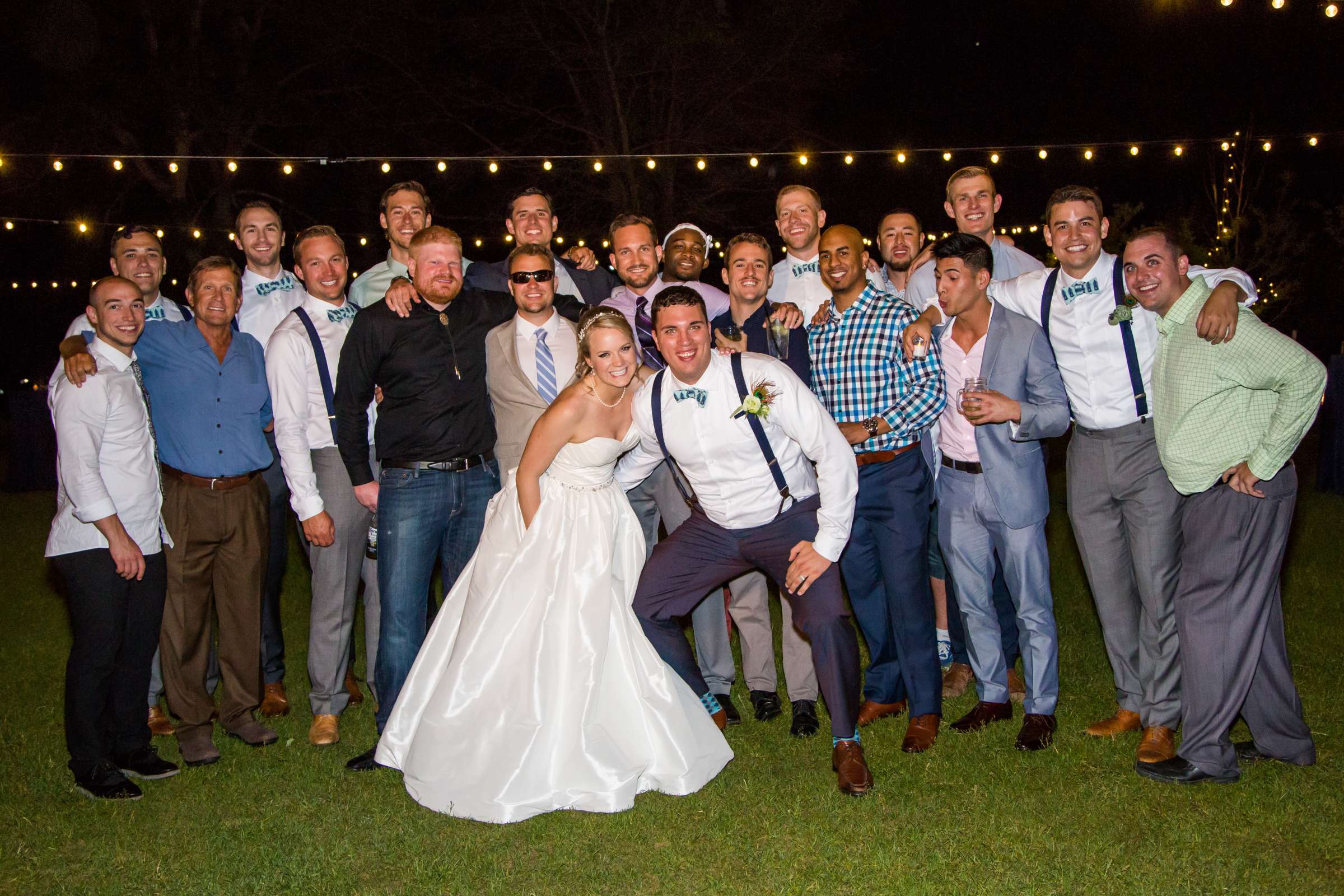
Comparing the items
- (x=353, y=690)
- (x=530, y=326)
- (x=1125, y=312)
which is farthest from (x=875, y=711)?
(x=353, y=690)

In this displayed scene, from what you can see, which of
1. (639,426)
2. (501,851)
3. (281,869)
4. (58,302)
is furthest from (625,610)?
(58,302)

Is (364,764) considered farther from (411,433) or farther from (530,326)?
(530,326)

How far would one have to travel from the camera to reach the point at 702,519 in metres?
5.22

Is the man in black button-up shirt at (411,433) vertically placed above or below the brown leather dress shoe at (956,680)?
above

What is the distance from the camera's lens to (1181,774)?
4680 mm

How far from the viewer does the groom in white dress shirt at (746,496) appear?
4812 millimetres

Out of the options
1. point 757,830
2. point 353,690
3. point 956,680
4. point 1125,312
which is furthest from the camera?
point 353,690

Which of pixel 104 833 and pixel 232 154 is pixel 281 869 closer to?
pixel 104 833

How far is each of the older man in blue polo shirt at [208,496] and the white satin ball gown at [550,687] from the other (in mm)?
1113

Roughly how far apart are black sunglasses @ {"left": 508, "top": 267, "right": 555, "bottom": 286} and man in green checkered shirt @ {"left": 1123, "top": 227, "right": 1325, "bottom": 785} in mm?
2574

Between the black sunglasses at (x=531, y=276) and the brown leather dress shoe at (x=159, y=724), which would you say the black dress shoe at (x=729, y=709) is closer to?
the black sunglasses at (x=531, y=276)

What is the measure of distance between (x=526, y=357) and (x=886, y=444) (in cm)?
173

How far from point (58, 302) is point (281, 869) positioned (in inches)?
1022

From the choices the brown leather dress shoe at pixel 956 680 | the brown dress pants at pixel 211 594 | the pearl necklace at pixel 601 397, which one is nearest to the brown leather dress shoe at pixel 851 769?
the brown leather dress shoe at pixel 956 680
